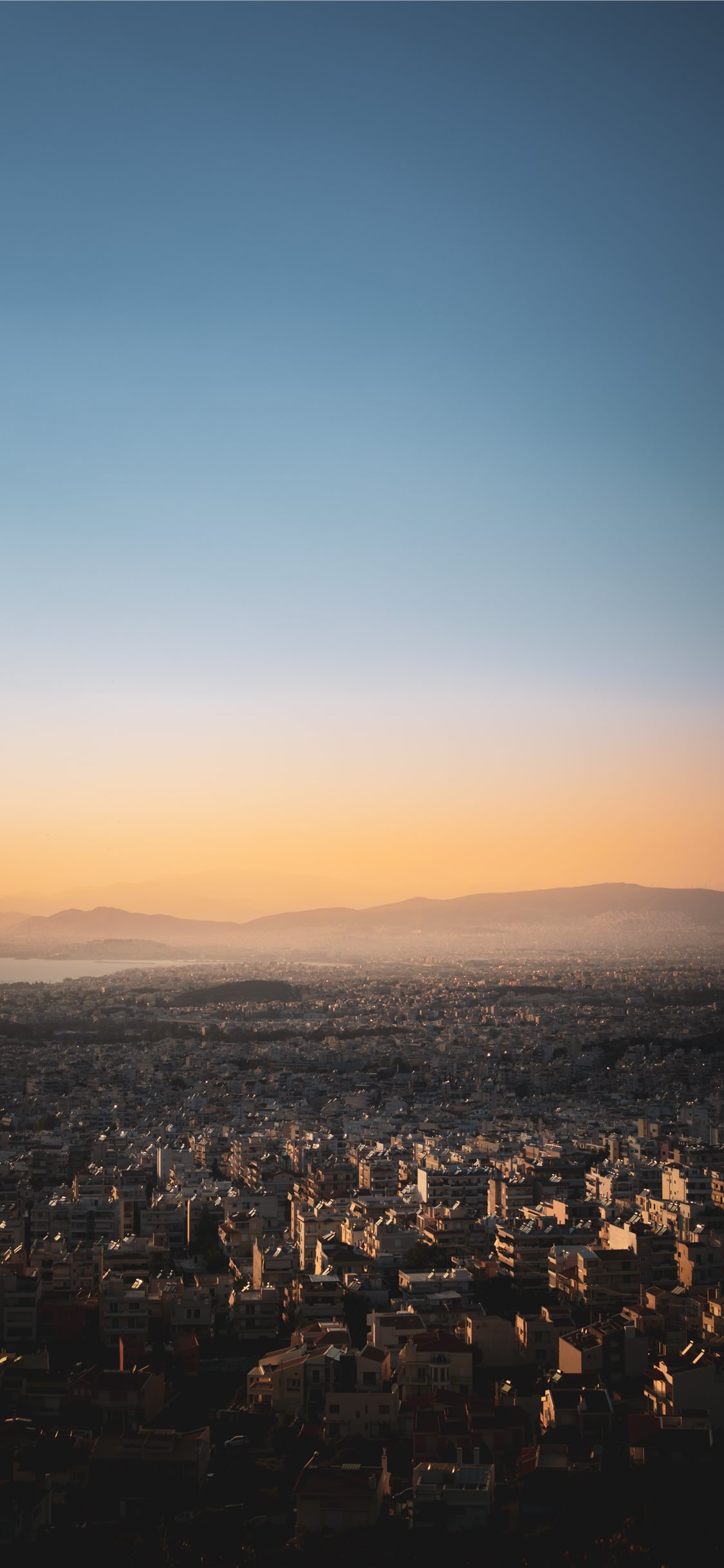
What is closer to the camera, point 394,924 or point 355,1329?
point 355,1329

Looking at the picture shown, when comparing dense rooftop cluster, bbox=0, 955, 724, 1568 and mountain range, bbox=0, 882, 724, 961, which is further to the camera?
mountain range, bbox=0, 882, 724, 961

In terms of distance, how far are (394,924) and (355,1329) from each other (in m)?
105

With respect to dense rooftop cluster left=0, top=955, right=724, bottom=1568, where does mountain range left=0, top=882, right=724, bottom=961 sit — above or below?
above

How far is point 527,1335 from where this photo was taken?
26.5 ft

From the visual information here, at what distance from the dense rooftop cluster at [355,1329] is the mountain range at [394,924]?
74.2 meters

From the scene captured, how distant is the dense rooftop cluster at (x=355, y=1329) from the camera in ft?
19.7

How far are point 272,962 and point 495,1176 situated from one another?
63086 mm

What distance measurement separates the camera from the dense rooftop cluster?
6.01 meters

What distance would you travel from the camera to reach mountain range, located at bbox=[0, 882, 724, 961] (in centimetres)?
9669

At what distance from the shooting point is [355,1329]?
8.61 meters

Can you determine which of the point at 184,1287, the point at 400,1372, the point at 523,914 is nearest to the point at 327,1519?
the point at 400,1372

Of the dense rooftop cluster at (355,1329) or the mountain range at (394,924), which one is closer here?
the dense rooftop cluster at (355,1329)

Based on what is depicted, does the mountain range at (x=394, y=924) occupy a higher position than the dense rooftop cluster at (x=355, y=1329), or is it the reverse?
the mountain range at (x=394, y=924)

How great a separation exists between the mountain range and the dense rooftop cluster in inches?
2919
